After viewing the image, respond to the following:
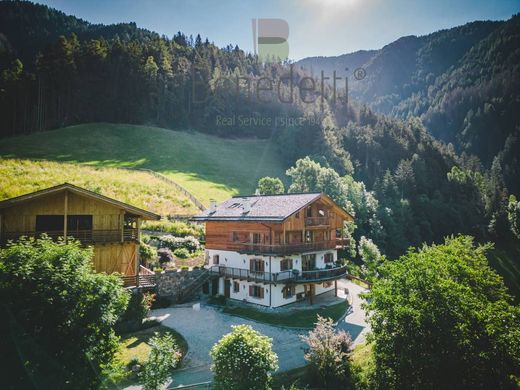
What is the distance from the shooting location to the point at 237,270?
33.7 metres

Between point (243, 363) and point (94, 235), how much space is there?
48.5 feet

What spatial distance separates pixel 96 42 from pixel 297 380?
110113mm

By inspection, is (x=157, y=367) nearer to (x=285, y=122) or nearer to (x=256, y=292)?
(x=256, y=292)

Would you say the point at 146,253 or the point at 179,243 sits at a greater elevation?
the point at 179,243

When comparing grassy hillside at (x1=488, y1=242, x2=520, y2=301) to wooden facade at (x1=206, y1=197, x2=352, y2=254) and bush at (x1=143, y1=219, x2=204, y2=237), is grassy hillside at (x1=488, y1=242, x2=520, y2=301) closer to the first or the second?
wooden facade at (x1=206, y1=197, x2=352, y2=254)

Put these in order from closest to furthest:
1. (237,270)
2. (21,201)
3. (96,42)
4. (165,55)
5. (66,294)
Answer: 1. (66,294)
2. (21,201)
3. (237,270)
4. (96,42)
5. (165,55)

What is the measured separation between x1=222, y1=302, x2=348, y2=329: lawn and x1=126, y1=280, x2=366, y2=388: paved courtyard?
0.77 metres

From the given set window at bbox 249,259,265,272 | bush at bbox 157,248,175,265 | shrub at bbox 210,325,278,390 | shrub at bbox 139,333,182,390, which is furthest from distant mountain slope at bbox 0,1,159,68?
shrub at bbox 210,325,278,390

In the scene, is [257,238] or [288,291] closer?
[288,291]

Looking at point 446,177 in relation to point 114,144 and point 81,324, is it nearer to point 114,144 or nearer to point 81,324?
point 114,144

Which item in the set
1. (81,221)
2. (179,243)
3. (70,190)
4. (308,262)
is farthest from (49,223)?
(308,262)

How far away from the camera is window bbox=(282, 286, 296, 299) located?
32784 mm

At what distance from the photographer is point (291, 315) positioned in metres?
30.2

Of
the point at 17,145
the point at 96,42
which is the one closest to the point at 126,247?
the point at 17,145
